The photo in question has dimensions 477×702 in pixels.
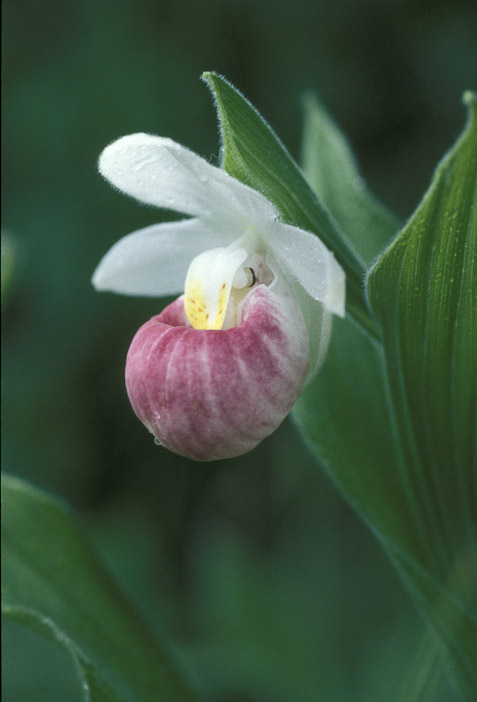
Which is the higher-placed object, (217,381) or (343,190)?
(343,190)

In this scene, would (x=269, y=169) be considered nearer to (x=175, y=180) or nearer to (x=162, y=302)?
(x=175, y=180)

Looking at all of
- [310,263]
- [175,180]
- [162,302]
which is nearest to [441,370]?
[310,263]

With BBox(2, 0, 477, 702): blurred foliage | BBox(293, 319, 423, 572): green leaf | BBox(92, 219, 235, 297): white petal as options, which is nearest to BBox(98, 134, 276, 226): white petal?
BBox(92, 219, 235, 297): white petal

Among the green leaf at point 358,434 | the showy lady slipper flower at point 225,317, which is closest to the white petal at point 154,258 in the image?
the showy lady slipper flower at point 225,317

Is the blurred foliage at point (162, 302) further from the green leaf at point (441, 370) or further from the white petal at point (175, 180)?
the white petal at point (175, 180)

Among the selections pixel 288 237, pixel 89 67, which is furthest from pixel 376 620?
pixel 89 67

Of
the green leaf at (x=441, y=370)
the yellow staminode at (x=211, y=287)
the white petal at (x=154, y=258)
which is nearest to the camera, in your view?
the green leaf at (x=441, y=370)
